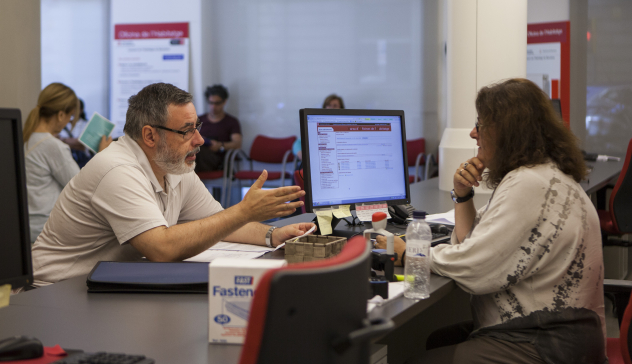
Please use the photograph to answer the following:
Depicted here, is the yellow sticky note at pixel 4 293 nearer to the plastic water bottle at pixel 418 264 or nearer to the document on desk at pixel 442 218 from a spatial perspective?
the plastic water bottle at pixel 418 264

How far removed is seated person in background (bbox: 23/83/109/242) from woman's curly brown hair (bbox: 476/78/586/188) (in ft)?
7.50

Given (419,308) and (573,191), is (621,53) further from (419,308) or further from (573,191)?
(419,308)

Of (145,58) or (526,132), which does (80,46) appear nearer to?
(145,58)

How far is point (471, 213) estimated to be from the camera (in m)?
1.70

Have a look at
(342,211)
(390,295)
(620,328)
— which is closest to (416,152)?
(342,211)

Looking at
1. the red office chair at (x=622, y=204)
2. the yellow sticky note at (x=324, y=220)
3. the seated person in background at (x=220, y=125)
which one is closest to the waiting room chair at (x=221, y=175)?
the seated person in background at (x=220, y=125)

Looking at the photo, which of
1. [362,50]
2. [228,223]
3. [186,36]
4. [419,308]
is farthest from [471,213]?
[186,36]

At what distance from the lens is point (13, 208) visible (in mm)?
939

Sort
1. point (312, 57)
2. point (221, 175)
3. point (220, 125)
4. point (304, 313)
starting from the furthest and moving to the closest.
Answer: point (312, 57)
point (220, 125)
point (221, 175)
point (304, 313)

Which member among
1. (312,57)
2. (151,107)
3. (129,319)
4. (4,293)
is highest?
(312,57)

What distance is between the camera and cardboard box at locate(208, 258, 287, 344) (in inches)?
39.0

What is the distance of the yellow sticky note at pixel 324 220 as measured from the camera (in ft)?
5.85

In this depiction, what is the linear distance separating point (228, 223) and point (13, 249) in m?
0.74

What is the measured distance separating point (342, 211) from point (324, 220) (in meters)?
0.09
